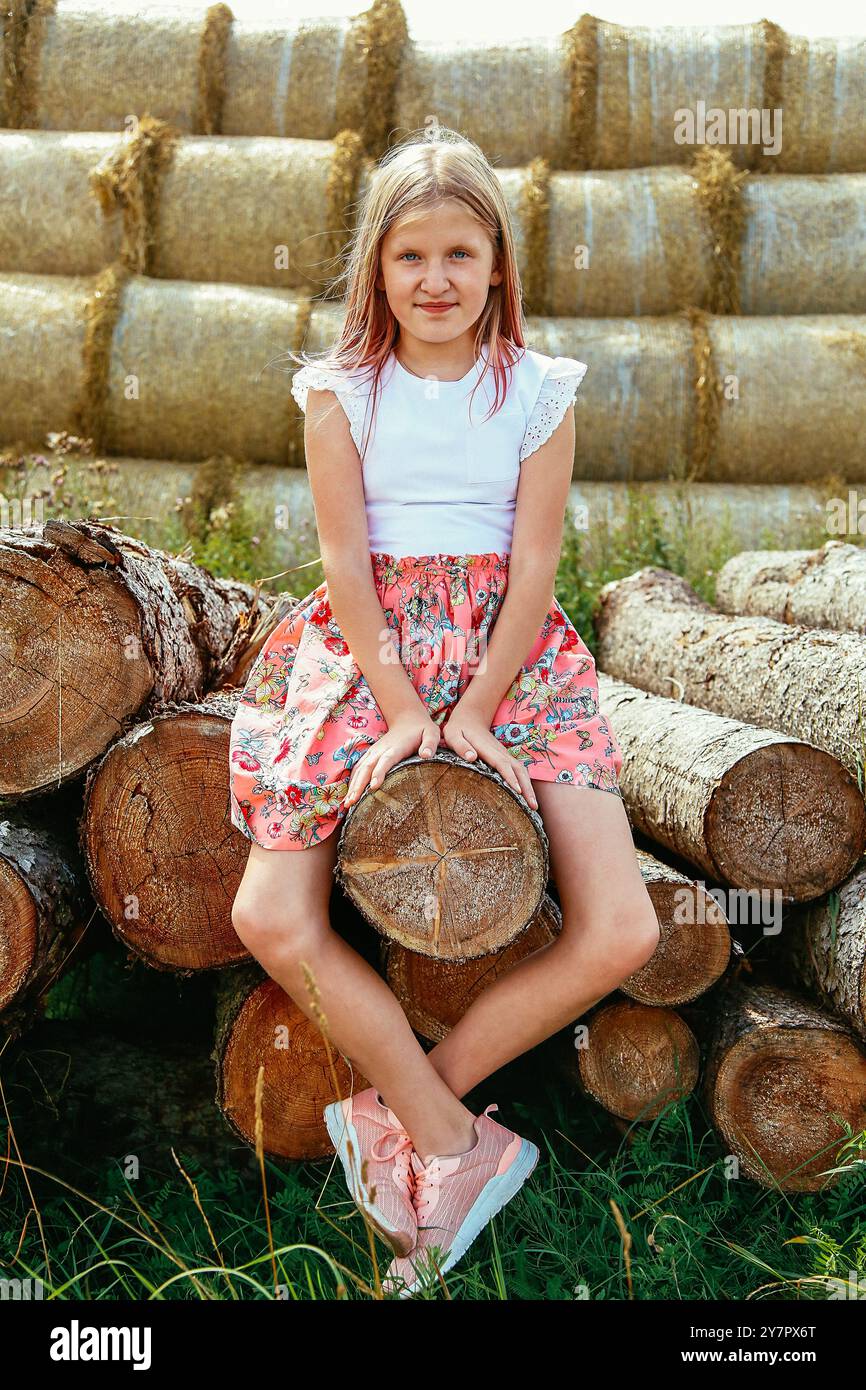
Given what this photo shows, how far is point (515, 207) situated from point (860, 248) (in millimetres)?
1831

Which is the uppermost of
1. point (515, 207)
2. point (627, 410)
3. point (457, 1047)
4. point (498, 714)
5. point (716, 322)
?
point (515, 207)

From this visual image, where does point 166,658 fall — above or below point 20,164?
below

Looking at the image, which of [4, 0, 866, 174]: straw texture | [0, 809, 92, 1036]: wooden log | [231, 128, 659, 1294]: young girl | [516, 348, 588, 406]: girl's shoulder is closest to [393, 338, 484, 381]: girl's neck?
[231, 128, 659, 1294]: young girl

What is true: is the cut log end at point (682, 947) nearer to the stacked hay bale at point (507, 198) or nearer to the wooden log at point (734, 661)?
the wooden log at point (734, 661)

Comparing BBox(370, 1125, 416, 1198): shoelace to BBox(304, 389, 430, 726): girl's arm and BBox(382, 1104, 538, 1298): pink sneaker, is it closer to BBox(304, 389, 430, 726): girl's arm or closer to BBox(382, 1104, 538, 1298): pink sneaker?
BBox(382, 1104, 538, 1298): pink sneaker

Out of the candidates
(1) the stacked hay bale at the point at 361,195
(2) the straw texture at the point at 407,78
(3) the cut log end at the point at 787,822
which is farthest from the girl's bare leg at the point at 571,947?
(2) the straw texture at the point at 407,78

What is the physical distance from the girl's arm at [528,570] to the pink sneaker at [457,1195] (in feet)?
2.36

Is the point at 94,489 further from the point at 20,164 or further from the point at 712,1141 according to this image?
the point at 712,1141

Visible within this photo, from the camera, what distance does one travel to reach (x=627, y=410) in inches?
255

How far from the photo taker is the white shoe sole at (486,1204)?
1.98 metres

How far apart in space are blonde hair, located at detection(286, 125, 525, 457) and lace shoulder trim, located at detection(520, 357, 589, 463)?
0.07 m

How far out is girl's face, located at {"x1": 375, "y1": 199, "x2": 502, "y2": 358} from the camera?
217 centimetres
